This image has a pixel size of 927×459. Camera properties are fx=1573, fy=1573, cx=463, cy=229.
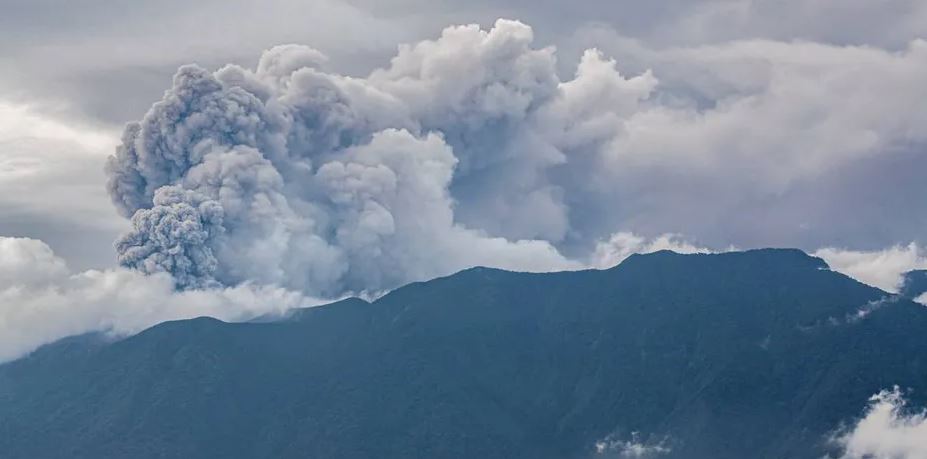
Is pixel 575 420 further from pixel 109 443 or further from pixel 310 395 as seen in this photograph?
pixel 109 443

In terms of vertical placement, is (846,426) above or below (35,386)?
below

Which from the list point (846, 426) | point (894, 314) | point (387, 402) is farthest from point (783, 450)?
point (387, 402)

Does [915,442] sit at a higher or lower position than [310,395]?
lower

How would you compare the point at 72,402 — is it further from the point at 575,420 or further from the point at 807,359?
the point at 807,359

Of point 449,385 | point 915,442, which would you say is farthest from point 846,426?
point 449,385

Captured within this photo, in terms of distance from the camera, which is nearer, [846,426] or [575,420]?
[846,426]

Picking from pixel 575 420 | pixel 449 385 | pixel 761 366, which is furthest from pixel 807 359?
pixel 449 385

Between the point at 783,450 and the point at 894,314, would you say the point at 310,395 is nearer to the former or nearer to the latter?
the point at 783,450

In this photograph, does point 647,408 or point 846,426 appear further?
point 647,408
